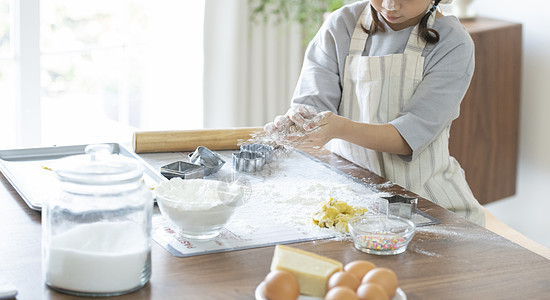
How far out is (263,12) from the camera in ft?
11.1

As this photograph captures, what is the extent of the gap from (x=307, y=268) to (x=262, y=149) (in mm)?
783

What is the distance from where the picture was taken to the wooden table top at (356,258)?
1.11m

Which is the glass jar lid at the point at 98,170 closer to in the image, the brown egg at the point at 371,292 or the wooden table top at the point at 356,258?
the wooden table top at the point at 356,258

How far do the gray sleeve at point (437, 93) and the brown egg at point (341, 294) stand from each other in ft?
3.01

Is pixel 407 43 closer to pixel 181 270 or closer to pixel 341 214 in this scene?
pixel 341 214

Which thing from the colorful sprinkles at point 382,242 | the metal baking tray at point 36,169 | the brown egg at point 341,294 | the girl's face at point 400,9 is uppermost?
the girl's face at point 400,9

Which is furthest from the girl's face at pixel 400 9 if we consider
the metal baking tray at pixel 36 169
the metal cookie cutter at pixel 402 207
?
the metal baking tray at pixel 36 169

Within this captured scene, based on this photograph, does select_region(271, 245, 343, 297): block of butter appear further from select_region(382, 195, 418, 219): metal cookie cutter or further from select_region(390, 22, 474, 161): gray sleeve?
select_region(390, 22, 474, 161): gray sleeve

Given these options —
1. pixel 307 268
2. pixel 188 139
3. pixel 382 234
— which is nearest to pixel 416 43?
pixel 188 139

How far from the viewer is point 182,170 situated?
1.69 metres

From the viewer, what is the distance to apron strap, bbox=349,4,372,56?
6.64 ft

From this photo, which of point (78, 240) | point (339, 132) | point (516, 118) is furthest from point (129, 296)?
point (516, 118)

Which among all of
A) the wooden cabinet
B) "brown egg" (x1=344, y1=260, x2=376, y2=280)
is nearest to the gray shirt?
"brown egg" (x1=344, y1=260, x2=376, y2=280)

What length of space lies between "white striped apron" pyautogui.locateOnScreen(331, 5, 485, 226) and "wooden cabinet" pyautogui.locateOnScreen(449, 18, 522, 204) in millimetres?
1058
